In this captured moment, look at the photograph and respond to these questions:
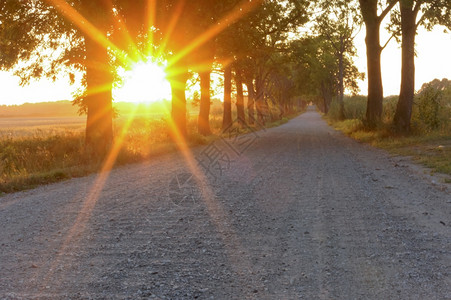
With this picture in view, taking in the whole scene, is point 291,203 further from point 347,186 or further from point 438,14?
point 438,14

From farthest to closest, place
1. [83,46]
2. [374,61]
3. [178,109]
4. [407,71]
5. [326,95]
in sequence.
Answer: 1. [326,95]
2. [374,61]
3. [178,109]
4. [407,71]
5. [83,46]

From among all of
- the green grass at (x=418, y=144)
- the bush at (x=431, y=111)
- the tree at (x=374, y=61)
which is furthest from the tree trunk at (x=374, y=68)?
the bush at (x=431, y=111)

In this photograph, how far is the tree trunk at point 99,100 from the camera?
42.6ft

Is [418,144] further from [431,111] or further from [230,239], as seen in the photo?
[230,239]

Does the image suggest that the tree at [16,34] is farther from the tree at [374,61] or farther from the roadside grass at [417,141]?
the tree at [374,61]

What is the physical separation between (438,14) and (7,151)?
A: 15547mm

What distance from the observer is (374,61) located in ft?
71.9

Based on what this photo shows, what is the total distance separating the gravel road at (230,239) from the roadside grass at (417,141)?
280 cm

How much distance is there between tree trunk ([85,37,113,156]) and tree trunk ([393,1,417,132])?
12.0 metres

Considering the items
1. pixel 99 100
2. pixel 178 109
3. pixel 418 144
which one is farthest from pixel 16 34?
pixel 418 144

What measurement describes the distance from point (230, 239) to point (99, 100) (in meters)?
10.3

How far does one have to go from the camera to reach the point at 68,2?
12664mm

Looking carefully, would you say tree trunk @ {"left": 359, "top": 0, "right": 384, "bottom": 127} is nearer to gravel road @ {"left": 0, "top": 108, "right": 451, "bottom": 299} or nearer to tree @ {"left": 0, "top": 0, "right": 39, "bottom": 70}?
gravel road @ {"left": 0, "top": 108, "right": 451, "bottom": 299}

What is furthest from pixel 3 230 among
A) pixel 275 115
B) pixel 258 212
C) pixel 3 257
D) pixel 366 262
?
pixel 275 115
